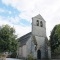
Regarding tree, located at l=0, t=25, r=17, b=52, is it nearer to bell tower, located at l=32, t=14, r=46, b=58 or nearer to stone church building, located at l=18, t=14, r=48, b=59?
stone church building, located at l=18, t=14, r=48, b=59

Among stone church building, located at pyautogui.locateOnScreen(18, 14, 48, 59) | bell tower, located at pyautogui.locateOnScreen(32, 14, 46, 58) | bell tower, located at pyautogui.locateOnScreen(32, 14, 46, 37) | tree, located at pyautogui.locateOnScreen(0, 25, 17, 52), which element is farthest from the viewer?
bell tower, located at pyautogui.locateOnScreen(32, 14, 46, 37)

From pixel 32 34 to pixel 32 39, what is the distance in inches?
66.7

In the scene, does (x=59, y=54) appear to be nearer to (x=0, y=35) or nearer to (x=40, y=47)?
(x=40, y=47)

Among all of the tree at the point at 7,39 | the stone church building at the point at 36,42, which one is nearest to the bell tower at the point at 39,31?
the stone church building at the point at 36,42

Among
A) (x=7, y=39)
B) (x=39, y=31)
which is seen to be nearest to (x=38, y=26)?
(x=39, y=31)

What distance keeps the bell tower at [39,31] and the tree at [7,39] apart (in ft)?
30.4

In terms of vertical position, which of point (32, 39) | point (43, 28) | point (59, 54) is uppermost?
point (43, 28)

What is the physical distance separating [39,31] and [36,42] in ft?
11.9

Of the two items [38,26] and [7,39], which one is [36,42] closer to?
[38,26]

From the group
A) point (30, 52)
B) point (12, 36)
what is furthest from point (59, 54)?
point (12, 36)

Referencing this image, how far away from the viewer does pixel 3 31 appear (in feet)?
135

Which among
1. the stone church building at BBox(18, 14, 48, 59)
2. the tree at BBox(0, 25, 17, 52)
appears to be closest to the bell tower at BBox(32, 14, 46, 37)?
the stone church building at BBox(18, 14, 48, 59)

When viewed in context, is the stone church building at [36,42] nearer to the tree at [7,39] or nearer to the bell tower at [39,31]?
the bell tower at [39,31]

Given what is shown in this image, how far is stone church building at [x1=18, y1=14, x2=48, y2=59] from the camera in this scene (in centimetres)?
4784
